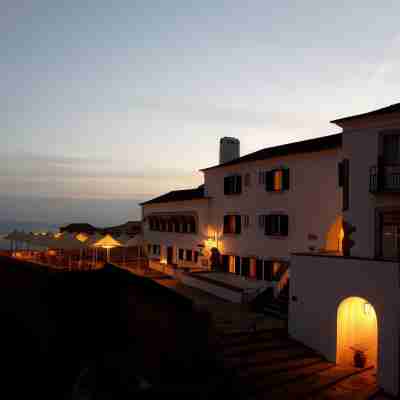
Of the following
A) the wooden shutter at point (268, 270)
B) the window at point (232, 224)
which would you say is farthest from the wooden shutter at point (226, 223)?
the wooden shutter at point (268, 270)

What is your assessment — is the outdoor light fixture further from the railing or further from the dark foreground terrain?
the dark foreground terrain

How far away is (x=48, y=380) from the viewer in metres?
6.93

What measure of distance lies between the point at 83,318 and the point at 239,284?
18.8 meters

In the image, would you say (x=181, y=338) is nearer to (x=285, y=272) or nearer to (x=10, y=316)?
(x=10, y=316)

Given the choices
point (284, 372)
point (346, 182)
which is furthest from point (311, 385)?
point (346, 182)

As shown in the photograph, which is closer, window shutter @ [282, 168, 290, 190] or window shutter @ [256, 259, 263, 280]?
window shutter @ [282, 168, 290, 190]

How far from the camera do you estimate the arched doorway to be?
1471 cm

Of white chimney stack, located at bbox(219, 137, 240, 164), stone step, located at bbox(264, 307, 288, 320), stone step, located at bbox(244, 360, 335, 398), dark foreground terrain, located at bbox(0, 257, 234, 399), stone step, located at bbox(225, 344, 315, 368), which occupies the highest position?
white chimney stack, located at bbox(219, 137, 240, 164)

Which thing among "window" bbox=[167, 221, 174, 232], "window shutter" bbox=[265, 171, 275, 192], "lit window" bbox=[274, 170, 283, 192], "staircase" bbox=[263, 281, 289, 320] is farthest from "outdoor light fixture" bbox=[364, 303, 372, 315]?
"window" bbox=[167, 221, 174, 232]

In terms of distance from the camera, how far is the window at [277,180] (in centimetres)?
2345

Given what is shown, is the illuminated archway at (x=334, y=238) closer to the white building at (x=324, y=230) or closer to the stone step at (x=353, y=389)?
the white building at (x=324, y=230)

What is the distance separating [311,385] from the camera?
1261cm

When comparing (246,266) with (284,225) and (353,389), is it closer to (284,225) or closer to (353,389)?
(284,225)

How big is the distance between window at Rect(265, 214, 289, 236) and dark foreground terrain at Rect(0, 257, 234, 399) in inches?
614
